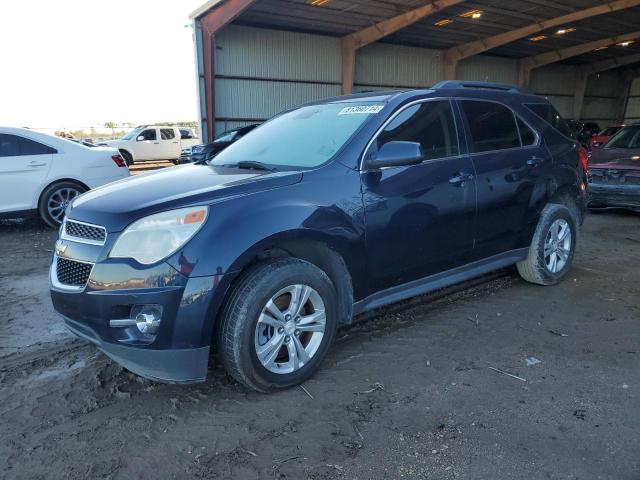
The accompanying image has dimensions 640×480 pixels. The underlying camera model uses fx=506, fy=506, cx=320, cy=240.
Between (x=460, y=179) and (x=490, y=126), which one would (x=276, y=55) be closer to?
(x=490, y=126)

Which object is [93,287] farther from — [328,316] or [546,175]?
[546,175]

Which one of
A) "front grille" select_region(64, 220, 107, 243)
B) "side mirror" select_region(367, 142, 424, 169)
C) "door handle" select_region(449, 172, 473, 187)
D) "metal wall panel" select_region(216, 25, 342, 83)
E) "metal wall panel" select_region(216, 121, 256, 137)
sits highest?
"metal wall panel" select_region(216, 25, 342, 83)

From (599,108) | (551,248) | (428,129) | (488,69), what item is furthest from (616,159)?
(599,108)

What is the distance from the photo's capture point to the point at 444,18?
18734 millimetres

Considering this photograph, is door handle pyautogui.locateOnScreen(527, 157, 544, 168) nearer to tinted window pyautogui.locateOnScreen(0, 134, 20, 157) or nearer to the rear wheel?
the rear wheel

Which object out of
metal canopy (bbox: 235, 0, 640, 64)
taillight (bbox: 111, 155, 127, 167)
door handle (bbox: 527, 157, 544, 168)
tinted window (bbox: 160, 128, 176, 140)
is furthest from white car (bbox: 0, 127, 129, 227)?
tinted window (bbox: 160, 128, 176, 140)

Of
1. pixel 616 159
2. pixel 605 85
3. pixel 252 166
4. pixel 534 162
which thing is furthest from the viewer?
pixel 605 85

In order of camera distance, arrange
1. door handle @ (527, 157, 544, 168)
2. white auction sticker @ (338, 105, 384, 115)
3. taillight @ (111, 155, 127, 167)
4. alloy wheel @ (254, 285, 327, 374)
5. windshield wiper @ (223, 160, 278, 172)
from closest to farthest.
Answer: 1. alloy wheel @ (254, 285, 327, 374)
2. windshield wiper @ (223, 160, 278, 172)
3. white auction sticker @ (338, 105, 384, 115)
4. door handle @ (527, 157, 544, 168)
5. taillight @ (111, 155, 127, 167)

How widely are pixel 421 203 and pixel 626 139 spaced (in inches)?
305

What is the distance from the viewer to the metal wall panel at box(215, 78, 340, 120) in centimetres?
1825

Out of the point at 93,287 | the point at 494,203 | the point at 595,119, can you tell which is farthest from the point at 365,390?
the point at 595,119

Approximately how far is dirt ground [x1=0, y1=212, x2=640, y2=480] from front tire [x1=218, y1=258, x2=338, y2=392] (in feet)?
0.55

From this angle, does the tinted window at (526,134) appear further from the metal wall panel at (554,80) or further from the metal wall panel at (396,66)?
the metal wall panel at (554,80)

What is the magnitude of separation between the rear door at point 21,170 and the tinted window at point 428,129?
258 inches
